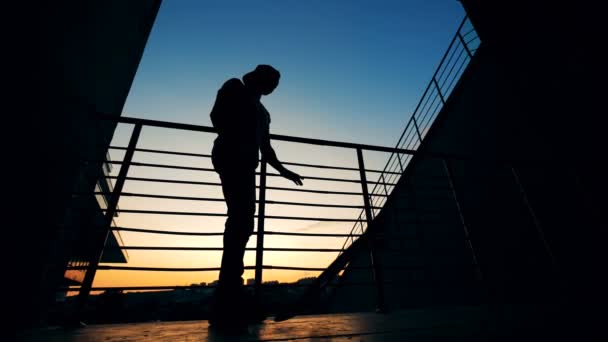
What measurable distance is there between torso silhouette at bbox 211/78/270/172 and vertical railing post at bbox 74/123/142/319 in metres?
0.56

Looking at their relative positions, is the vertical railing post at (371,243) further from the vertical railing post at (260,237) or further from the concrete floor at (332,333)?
the vertical railing post at (260,237)

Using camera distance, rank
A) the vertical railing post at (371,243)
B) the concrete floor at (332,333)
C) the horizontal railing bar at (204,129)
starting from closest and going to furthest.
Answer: the concrete floor at (332,333) < the vertical railing post at (371,243) < the horizontal railing bar at (204,129)

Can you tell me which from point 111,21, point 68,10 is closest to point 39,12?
point 68,10

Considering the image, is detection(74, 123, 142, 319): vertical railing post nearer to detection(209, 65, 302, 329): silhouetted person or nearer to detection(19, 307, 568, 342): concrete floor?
detection(19, 307, 568, 342): concrete floor

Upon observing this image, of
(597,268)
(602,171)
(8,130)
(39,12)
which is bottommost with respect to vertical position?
(597,268)

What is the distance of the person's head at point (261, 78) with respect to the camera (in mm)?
1454

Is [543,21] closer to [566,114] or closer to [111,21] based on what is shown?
[566,114]

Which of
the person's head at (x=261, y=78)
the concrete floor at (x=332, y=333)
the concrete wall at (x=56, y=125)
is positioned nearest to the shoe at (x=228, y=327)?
the concrete floor at (x=332, y=333)

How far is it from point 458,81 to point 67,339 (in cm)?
429

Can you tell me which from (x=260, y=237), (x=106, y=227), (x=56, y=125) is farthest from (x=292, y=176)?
(x=56, y=125)

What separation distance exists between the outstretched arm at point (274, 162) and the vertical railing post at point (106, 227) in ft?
2.53

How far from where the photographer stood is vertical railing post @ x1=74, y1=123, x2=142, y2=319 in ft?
3.85

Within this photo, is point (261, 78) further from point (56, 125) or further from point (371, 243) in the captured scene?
point (371, 243)

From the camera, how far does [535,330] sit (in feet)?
2.55
